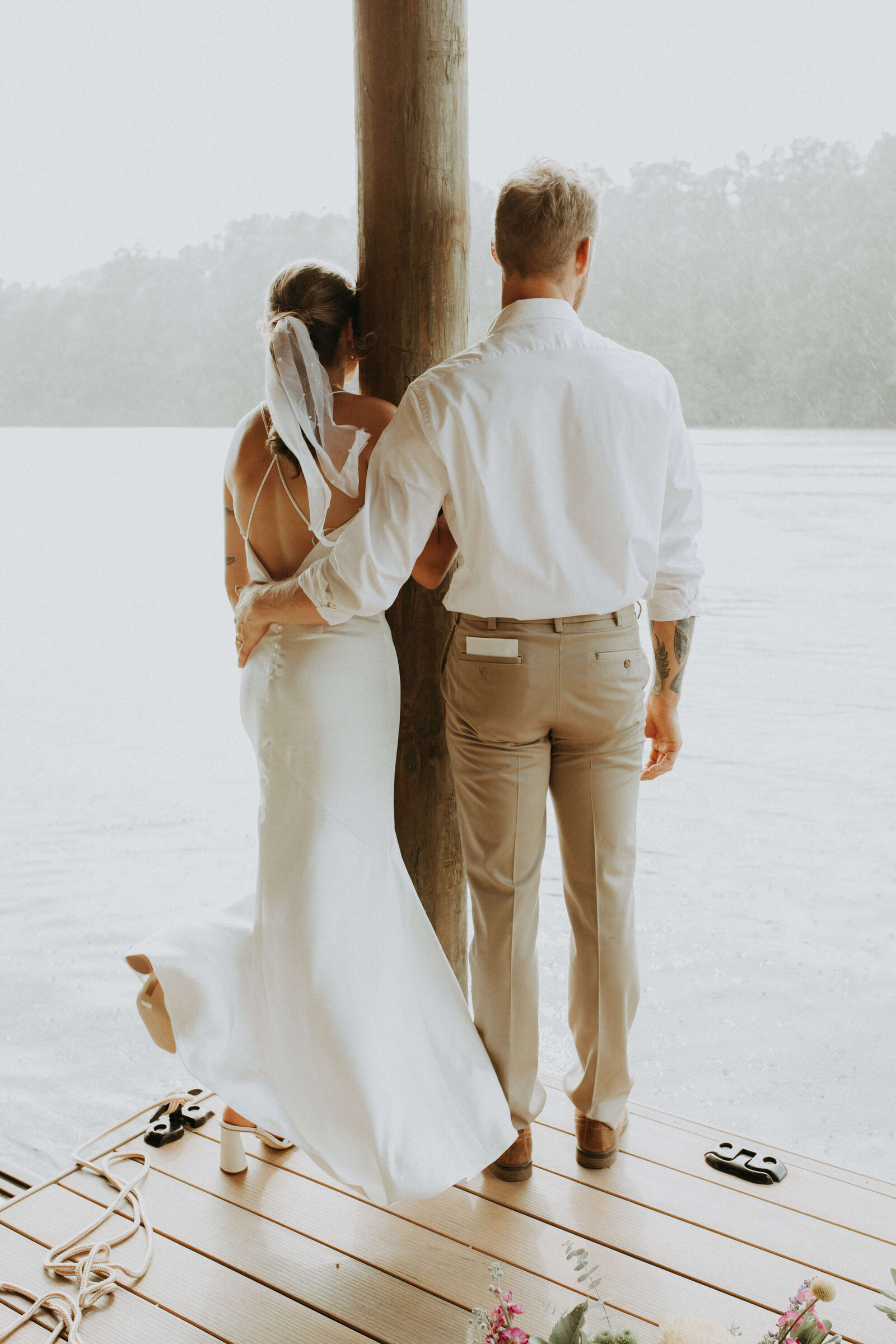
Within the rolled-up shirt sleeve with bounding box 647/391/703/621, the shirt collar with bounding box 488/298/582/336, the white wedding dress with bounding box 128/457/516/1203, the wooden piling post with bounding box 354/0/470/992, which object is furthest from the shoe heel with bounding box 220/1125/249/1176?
the shirt collar with bounding box 488/298/582/336

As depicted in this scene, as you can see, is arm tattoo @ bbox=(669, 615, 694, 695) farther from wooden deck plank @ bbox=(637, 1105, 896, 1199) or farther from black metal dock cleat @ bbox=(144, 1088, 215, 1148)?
black metal dock cleat @ bbox=(144, 1088, 215, 1148)

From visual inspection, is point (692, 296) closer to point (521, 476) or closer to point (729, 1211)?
point (521, 476)

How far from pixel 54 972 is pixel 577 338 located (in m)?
2.98

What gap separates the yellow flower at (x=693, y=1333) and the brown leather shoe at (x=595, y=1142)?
1.14m

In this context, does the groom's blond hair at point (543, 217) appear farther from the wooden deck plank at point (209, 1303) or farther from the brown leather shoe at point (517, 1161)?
the wooden deck plank at point (209, 1303)

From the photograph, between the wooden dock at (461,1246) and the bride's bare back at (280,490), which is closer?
the wooden dock at (461,1246)

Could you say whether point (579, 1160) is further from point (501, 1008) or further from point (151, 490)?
point (151, 490)

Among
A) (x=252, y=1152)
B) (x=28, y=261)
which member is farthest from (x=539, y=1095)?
(x=28, y=261)

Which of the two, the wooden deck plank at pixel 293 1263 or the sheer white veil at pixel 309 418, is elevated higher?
the sheer white veil at pixel 309 418

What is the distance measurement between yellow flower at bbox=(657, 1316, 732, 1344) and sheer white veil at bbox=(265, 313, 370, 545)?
1.21 m

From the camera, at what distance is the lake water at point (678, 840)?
120 inches

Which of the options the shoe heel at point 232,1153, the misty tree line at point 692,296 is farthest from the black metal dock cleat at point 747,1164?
the misty tree line at point 692,296

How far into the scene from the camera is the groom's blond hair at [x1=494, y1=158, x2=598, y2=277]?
65.0 inches

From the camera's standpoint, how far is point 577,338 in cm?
170
